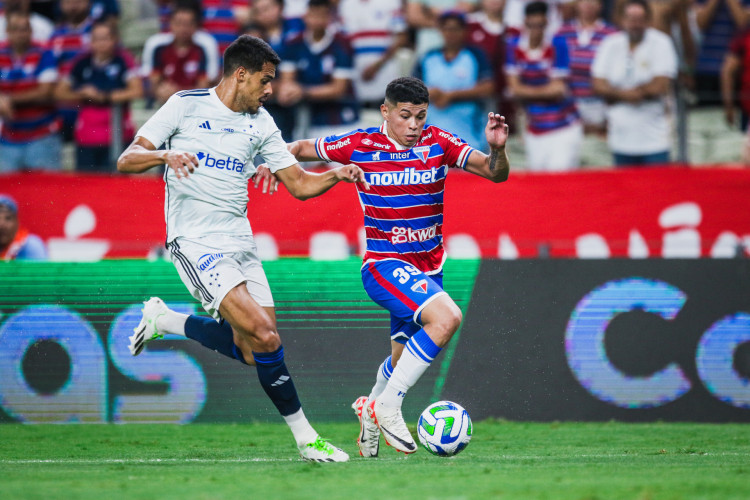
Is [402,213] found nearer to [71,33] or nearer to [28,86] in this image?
[28,86]

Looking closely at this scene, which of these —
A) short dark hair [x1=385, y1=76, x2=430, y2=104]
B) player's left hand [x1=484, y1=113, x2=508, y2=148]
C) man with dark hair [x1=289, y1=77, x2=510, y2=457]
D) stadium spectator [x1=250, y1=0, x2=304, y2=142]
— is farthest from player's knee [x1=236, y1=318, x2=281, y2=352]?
stadium spectator [x1=250, y1=0, x2=304, y2=142]

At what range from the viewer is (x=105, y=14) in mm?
13820

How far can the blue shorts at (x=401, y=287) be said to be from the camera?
7375mm

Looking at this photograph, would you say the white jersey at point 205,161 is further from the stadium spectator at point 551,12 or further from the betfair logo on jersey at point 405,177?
the stadium spectator at point 551,12

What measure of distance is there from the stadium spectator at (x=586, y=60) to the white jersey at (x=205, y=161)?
6.19m

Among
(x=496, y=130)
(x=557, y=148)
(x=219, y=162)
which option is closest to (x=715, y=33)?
(x=557, y=148)

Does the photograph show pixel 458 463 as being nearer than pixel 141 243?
Yes

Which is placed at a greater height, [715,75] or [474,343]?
[715,75]

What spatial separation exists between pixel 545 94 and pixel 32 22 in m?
7.10

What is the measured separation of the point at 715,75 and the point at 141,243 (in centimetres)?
734

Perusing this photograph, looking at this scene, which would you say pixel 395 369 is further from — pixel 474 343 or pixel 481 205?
pixel 481 205

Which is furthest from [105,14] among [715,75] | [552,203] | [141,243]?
[715,75]

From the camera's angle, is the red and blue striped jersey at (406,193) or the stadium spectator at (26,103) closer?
the red and blue striped jersey at (406,193)

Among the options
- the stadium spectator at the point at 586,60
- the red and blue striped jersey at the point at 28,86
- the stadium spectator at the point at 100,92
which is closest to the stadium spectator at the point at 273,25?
the stadium spectator at the point at 100,92
